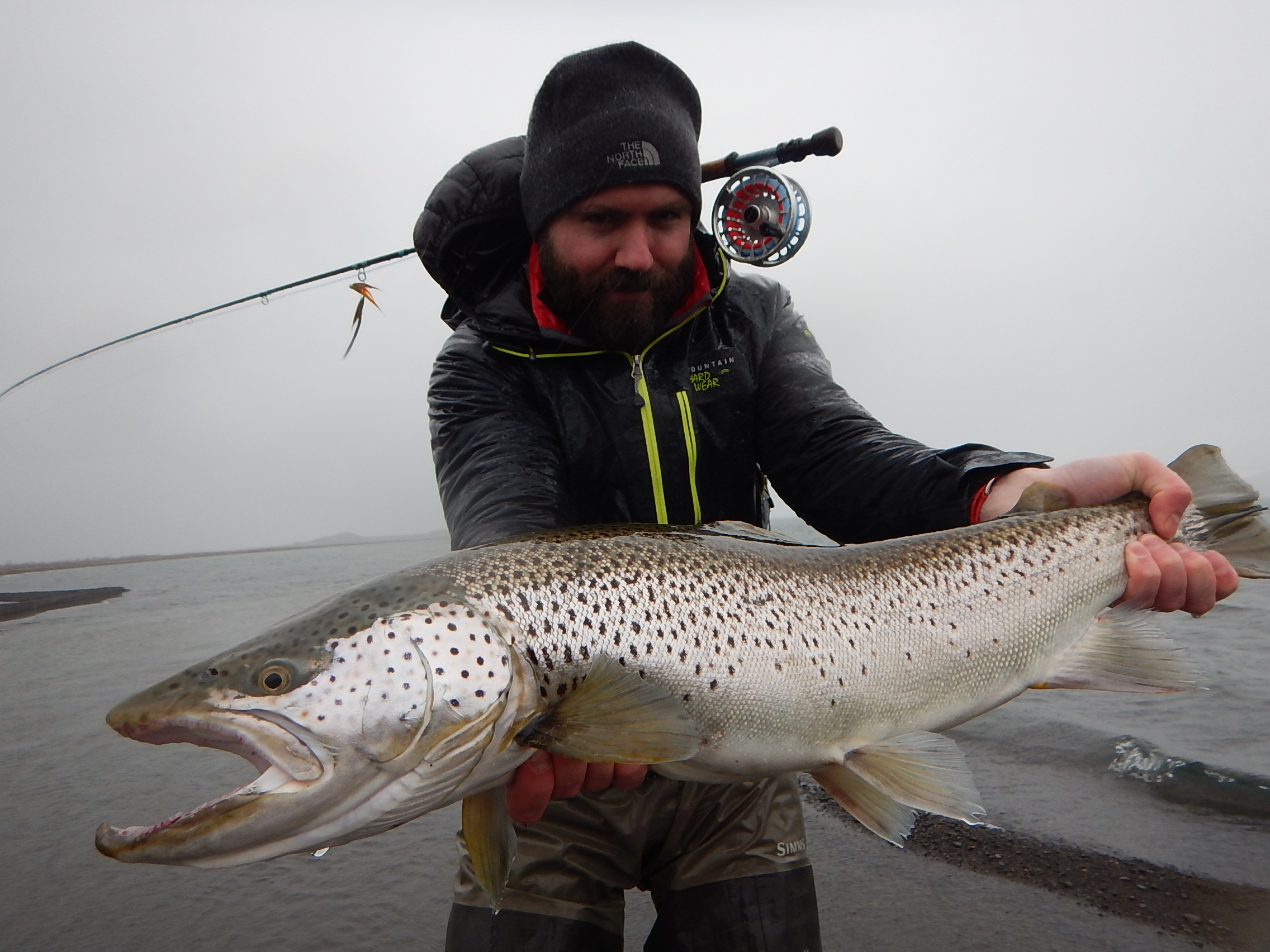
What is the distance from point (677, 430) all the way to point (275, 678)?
1.65 m

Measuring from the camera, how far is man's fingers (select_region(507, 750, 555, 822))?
74.9 inches

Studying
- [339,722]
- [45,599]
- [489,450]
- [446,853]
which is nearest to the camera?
[339,722]

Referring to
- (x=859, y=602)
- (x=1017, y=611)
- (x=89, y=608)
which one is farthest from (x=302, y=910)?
(x=89, y=608)

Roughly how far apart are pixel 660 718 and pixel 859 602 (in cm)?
72

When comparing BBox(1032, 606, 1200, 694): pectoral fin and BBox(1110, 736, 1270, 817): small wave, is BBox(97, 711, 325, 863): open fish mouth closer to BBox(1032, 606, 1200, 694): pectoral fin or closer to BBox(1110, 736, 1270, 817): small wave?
BBox(1032, 606, 1200, 694): pectoral fin

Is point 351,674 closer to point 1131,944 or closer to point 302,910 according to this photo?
point 302,910

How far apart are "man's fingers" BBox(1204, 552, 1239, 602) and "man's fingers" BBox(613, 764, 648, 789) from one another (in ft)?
5.97

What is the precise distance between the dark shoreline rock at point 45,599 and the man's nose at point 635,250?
27.2m

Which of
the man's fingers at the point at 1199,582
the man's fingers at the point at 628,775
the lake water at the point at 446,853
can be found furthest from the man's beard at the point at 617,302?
the lake water at the point at 446,853

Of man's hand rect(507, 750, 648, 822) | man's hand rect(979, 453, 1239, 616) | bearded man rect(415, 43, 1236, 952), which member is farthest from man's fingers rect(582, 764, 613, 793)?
man's hand rect(979, 453, 1239, 616)

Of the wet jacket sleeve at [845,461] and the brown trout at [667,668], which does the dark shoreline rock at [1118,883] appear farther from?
the wet jacket sleeve at [845,461]

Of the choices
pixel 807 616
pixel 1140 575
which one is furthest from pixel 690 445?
pixel 1140 575

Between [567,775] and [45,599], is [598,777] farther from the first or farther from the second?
[45,599]

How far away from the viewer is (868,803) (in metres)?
2.13
